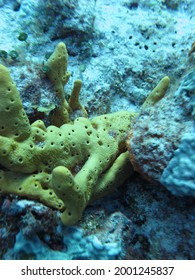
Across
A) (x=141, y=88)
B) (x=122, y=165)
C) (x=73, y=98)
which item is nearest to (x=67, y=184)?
(x=122, y=165)

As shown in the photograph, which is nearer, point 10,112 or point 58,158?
point 10,112

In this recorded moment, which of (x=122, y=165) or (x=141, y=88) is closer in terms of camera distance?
(x=122, y=165)

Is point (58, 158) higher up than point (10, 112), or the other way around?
point (10, 112)

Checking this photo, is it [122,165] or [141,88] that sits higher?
[141,88]
